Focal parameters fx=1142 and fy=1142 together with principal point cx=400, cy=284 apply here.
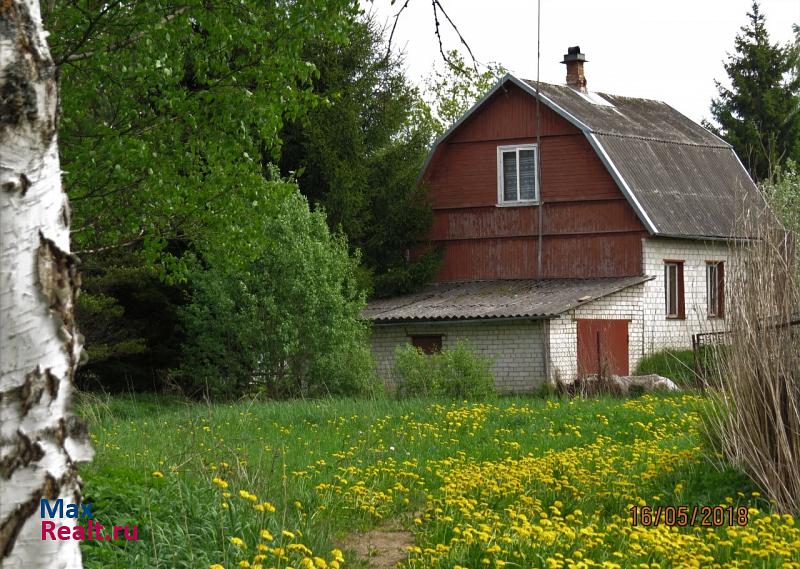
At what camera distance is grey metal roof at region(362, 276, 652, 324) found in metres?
26.4

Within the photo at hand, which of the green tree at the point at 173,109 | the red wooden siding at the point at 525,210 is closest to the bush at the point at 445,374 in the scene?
the green tree at the point at 173,109

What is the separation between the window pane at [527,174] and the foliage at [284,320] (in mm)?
7954

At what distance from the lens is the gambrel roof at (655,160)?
94.5ft

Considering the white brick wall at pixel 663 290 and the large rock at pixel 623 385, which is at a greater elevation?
the white brick wall at pixel 663 290

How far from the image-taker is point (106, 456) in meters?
9.66

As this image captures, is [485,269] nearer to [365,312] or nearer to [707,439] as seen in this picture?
[365,312]

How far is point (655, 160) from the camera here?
30359mm

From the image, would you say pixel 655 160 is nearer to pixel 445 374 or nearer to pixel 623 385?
pixel 623 385

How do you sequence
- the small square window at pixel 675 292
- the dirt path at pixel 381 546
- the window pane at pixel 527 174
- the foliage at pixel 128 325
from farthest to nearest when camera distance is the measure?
the window pane at pixel 527 174, the small square window at pixel 675 292, the foliage at pixel 128 325, the dirt path at pixel 381 546

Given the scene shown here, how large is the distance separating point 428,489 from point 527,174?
2098 centimetres

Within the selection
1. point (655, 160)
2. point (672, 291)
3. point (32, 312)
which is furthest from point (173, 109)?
point (672, 291)

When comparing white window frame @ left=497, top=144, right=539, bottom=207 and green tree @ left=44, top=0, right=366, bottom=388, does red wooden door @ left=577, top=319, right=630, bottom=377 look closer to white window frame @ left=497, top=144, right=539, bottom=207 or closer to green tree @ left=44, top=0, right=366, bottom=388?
white window frame @ left=497, top=144, right=539, bottom=207

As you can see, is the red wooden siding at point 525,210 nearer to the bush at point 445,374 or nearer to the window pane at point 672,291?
the window pane at point 672,291

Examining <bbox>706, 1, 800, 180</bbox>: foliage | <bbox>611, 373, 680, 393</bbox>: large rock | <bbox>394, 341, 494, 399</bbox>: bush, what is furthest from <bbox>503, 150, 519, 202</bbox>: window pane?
<bbox>706, 1, 800, 180</bbox>: foliage
